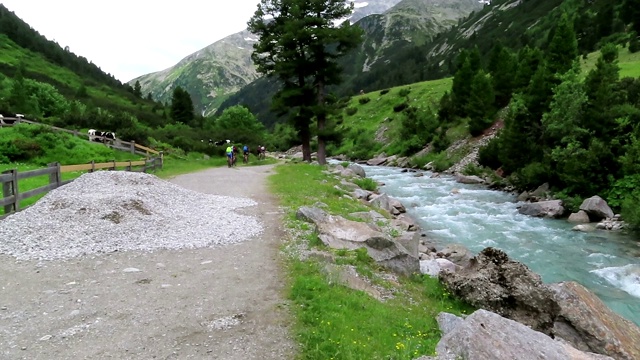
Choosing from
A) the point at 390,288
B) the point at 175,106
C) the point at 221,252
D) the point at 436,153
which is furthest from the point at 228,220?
the point at 175,106

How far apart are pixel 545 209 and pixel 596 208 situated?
8.15 ft

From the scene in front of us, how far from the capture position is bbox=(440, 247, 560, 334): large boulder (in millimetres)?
8359

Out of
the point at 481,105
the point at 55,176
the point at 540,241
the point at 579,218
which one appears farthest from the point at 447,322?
the point at 481,105

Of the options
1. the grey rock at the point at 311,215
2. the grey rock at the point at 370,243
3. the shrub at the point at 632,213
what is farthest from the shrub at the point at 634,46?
the grey rock at the point at 370,243

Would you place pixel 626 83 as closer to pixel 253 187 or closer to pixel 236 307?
pixel 253 187

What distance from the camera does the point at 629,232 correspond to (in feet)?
61.7

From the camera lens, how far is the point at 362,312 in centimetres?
735

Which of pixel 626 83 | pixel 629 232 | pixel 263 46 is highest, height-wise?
pixel 263 46

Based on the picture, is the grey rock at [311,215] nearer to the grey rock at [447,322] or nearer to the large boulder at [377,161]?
the grey rock at [447,322]

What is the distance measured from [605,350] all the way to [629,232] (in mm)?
14510

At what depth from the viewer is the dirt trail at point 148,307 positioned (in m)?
5.98

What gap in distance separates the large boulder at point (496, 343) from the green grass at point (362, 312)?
0.50 meters

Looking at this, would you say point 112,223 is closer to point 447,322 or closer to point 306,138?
point 447,322

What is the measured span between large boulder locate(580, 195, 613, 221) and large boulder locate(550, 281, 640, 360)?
14.8 m
